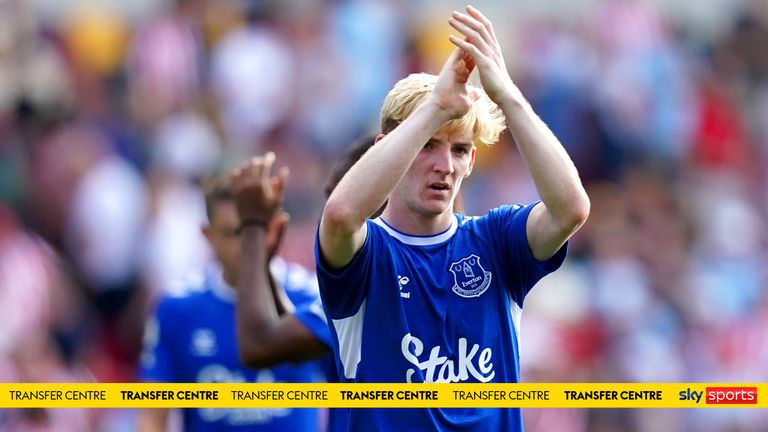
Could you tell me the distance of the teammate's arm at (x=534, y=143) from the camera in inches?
180

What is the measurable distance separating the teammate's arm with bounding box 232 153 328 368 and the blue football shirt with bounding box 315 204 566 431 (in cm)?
118

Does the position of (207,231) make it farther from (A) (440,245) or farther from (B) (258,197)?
(A) (440,245)

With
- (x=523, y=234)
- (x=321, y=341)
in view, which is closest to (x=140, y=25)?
(x=321, y=341)

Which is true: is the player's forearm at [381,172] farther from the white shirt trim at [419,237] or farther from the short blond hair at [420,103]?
the white shirt trim at [419,237]

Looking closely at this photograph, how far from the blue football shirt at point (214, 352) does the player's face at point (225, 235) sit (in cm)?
19

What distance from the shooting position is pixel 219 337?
24.3 feet

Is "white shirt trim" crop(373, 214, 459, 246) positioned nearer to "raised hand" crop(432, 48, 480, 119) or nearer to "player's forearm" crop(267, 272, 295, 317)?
"raised hand" crop(432, 48, 480, 119)

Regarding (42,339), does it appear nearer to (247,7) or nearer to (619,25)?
(247,7)

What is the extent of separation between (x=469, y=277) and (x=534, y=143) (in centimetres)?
53

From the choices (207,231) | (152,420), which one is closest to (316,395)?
(152,420)

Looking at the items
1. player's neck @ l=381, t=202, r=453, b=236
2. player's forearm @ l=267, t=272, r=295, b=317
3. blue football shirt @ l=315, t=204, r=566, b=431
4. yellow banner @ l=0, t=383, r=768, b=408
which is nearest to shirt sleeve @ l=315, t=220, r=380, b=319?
blue football shirt @ l=315, t=204, r=566, b=431

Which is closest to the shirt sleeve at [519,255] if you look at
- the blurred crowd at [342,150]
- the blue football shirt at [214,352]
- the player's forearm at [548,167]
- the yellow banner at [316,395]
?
the player's forearm at [548,167]

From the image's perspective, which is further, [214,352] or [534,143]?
[214,352]

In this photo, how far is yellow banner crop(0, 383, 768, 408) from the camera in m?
5.20
